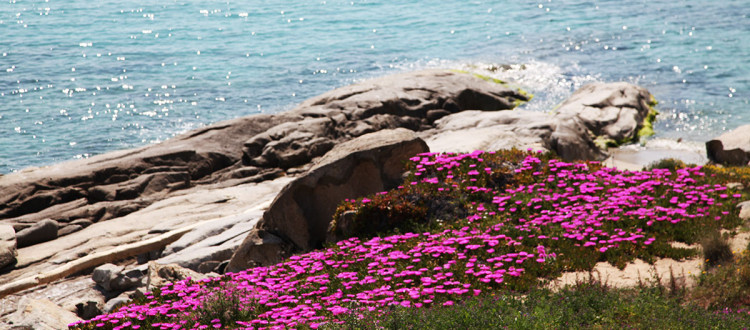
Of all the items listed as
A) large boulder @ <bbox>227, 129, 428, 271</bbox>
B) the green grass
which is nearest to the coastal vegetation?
the green grass

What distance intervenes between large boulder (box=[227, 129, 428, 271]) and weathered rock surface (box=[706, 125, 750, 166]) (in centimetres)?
963

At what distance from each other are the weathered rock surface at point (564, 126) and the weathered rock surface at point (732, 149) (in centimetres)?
304

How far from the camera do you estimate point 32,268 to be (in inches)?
593

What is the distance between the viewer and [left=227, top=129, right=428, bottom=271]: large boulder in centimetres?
1348

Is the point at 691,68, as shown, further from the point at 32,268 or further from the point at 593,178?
the point at 32,268

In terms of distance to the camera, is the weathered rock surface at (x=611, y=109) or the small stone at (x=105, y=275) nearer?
the small stone at (x=105, y=275)

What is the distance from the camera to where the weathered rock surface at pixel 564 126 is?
60.6 feet

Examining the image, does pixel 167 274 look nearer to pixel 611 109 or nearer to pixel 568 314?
pixel 568 314

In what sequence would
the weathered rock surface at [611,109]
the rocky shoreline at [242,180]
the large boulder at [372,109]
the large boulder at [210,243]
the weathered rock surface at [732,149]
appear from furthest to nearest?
the weathered rock surface at [611,109]
the large boulder at [372,109]
the weathered rock surface at [732,149]
the large boulder at [210,243]
the rocky shoreline at [242,180]

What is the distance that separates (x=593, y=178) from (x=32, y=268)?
1164 centimetres

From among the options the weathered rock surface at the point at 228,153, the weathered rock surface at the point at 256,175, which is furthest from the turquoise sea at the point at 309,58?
the weathered rock surface at the point at 228,153

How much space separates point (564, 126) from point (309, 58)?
72.2 ft

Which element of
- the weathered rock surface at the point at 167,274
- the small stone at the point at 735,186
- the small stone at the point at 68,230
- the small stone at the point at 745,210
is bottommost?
the small stone at the point at 68,230

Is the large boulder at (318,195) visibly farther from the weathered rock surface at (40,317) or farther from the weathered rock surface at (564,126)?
the weathered rock surface at (564,126)
